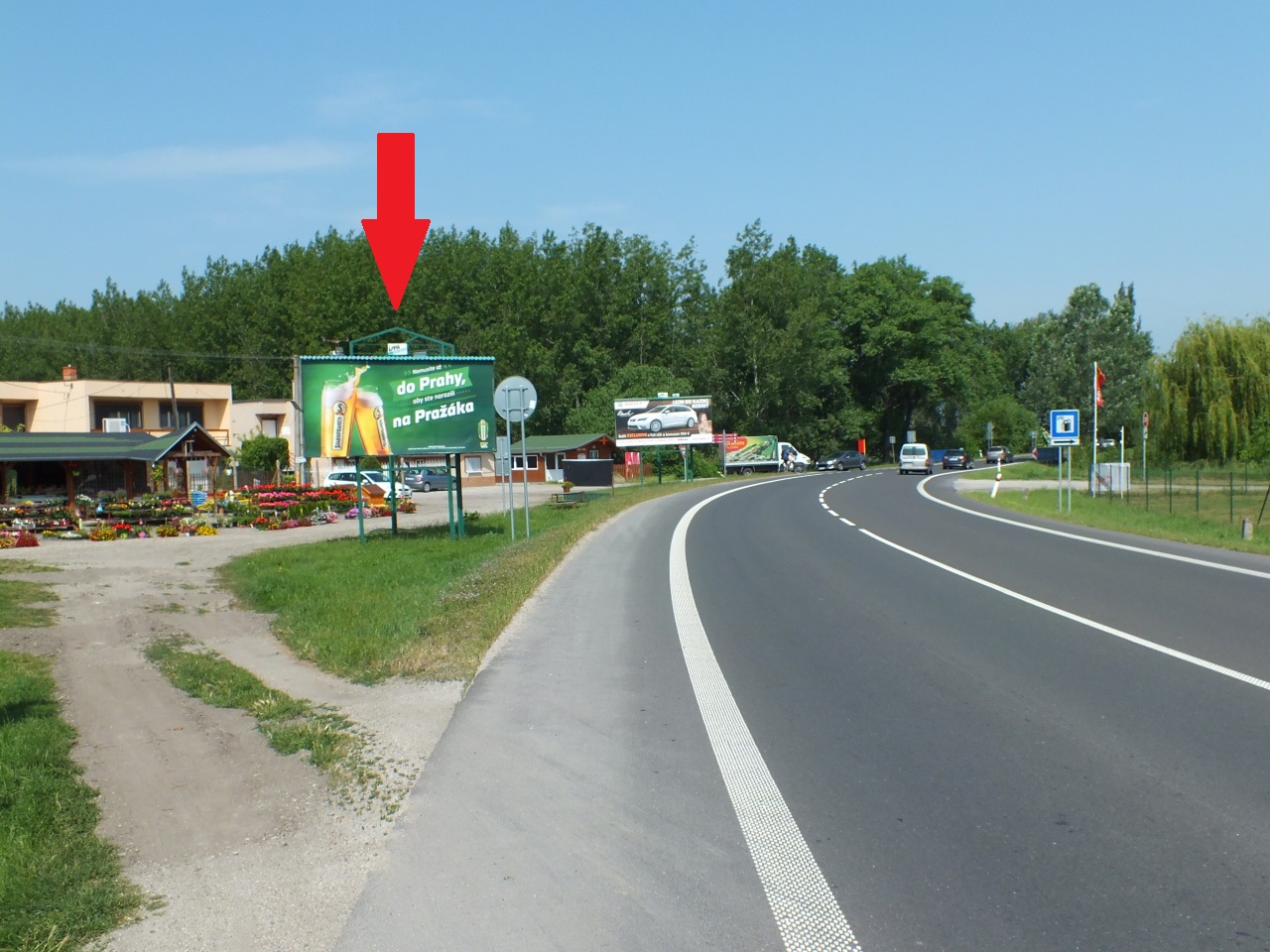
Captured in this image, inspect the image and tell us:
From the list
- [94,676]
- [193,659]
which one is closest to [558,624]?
[193,659]

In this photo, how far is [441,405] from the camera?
85.7ft

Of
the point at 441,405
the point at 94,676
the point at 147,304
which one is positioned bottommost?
the point at 94,676

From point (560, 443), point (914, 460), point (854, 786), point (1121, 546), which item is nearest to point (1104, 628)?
point (854, 786)

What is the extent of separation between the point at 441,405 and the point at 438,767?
67.4 ft

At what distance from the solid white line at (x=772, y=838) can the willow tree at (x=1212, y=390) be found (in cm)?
4707

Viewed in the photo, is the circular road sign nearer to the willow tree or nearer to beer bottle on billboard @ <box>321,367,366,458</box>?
beer bottle on billboard @ <box>321,367,366,458</box>

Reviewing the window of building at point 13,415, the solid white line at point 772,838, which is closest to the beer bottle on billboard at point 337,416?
the solid white line at point 772,838

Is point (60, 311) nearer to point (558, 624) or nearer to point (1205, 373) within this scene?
point (1205, 373)

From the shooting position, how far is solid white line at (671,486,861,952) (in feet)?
13.5

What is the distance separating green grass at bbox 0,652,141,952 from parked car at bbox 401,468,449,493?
50.0 meters

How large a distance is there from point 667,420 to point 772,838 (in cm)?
5951

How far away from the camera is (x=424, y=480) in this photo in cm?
5947

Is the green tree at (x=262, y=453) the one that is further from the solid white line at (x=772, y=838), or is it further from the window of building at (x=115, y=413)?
the solid white line at (x=772, y=838)

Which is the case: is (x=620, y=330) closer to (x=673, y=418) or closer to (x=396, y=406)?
(x=673, y=418)
